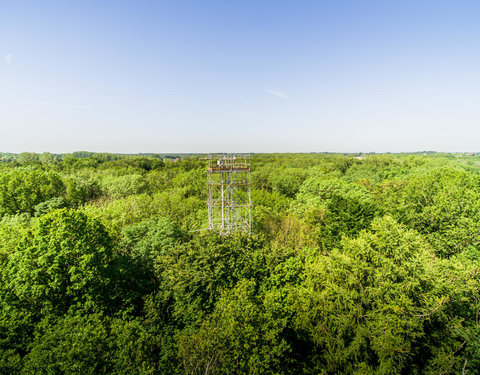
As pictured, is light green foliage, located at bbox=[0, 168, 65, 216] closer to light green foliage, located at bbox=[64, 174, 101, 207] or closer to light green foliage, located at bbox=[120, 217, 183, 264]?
light green foliage, located at bbox=[64, 174, 101, 207]

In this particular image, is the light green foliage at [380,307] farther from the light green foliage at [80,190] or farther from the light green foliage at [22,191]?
the light green foliage at [80,190]

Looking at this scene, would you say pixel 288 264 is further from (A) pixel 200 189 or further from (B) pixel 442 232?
(A) pixel 200 189

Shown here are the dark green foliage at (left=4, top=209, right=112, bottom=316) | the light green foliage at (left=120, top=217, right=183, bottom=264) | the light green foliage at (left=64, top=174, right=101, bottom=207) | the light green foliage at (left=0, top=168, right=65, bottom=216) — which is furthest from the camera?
the light green foliage at (left=64, top=174, right=101, bottom=207)

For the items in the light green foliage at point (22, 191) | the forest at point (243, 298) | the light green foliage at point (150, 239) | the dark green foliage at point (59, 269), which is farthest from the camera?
the light green foliage at point (22, 191)

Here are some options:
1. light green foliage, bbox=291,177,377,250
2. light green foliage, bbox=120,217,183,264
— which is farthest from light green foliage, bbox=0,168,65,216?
light green foliage, bbox=291,177,377,250

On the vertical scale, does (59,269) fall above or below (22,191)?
below

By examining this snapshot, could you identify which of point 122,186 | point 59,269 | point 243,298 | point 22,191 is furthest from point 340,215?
point 22,191

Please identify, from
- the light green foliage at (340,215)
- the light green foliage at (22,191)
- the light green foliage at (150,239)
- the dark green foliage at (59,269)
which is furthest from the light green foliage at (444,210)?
the light green foliage at (22,191)

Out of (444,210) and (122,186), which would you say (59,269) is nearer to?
(122,186)
